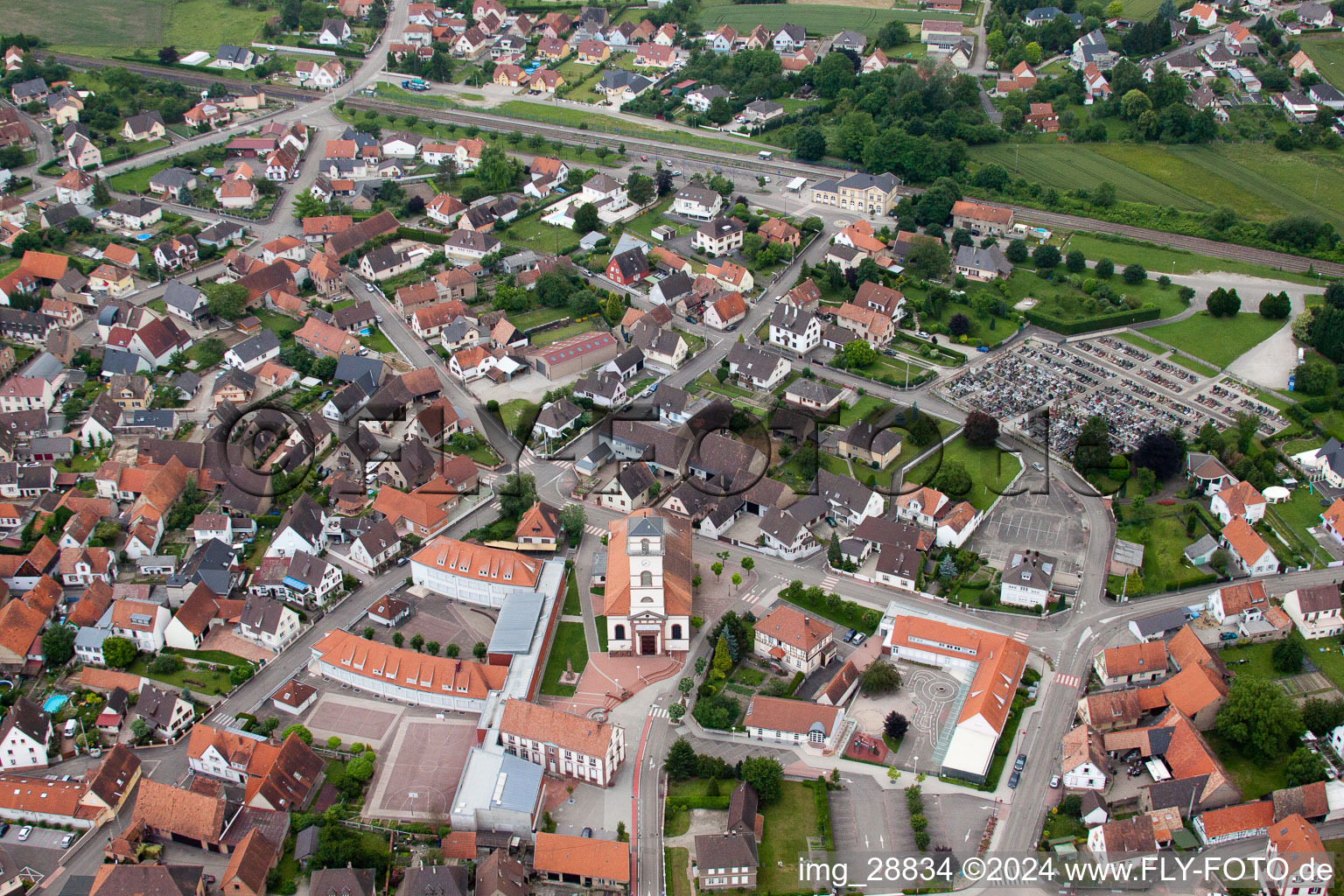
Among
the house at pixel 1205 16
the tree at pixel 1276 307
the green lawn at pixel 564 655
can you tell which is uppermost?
the house at pixel 1205 16

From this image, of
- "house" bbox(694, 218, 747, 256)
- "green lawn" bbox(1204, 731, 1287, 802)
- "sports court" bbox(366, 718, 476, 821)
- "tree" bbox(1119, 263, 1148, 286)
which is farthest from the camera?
"house" bbox(694, 218, 747, 256)

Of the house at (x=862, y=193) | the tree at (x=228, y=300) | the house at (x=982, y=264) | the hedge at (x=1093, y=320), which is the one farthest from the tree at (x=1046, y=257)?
the tree at (x=228, y=300)

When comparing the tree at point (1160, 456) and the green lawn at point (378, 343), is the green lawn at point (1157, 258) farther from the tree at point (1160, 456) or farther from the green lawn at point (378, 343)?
the green lawn at point (378, 343)

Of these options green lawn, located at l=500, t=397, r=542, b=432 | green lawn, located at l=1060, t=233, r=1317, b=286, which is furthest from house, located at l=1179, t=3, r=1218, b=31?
green lawn, located at l=500, t=397, r=542, b=432

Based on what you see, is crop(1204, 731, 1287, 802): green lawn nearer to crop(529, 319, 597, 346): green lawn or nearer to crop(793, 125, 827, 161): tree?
crop(529, 319, 597, 346): green lawn

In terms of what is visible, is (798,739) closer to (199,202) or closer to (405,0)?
(199,202)
